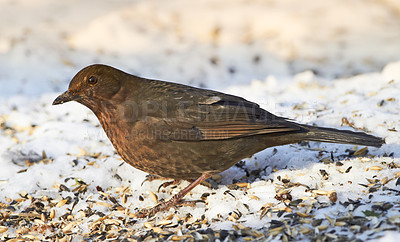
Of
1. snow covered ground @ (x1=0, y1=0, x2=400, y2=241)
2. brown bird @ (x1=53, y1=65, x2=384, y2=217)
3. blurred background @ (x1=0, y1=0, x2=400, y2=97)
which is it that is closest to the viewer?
snow covered ground @ (x1=0, y1=0, x2=400, y2=241)

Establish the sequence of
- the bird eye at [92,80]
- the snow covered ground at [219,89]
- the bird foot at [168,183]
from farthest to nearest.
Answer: the bird foot at [168,183]
the bird eye at [92,80]
the snow covered ground at [219,89]

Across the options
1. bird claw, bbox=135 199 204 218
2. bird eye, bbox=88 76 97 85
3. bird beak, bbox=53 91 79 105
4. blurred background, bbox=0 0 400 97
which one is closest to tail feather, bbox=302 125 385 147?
bird claw, bbox=135 199 204 218

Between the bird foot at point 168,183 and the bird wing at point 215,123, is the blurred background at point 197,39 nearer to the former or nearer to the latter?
the bird foot at point 168,183

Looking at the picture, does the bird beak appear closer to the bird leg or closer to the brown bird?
the brown bird

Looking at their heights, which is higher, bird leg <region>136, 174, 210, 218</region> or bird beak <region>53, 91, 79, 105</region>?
bird beak <region>53, 91, 79, 105</region>

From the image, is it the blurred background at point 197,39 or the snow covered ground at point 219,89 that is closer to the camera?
the snow covered ground at point 219,89

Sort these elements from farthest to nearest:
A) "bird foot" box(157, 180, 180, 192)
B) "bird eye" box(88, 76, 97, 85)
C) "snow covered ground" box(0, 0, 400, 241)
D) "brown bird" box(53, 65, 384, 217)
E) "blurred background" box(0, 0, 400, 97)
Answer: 1. "blurred background" box(0, 0, 400, 97)
2. "bird foot" box(157, 180, 180, 192)
3. "bird eye" box(88, 76, 97, 85)
4. "brown bird" box(53, 65, 384, 217)
5. "snow covered ground" box(0, 0, 400, 241)

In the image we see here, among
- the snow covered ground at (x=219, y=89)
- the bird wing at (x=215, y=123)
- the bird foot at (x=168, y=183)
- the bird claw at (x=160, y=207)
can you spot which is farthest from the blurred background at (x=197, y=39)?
the bird claw at (x=160, y=207)

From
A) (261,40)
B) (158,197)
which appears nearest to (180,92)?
(158,197)

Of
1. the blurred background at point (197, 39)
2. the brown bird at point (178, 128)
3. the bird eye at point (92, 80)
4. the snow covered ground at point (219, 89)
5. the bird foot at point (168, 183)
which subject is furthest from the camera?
the blurred background at point (197, 39)
